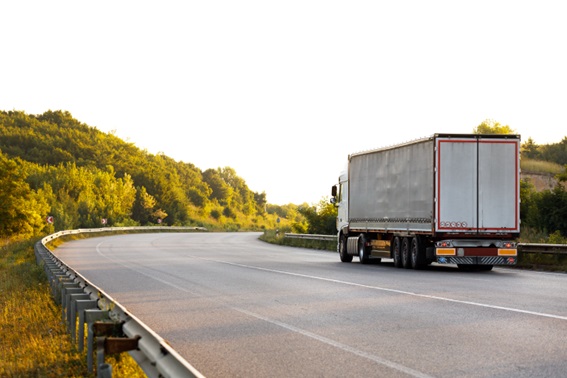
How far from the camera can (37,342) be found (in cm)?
1009

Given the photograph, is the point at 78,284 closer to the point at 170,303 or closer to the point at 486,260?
the point at 170,303

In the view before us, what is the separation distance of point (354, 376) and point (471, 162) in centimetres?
1672

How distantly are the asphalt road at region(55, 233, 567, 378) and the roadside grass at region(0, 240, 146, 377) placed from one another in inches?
44.3

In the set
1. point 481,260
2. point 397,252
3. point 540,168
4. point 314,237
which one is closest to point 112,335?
point 481,260

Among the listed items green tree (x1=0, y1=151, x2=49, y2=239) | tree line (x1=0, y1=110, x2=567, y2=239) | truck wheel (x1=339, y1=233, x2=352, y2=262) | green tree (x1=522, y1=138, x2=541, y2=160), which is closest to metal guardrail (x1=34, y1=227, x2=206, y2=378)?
truck wheel (x1=339, y1=233, x2=352, y2=262)

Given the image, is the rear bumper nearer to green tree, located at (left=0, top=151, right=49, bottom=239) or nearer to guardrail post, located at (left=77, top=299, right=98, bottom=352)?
guardrail post, located at (left=77, top=299, right=98, bottom=352)

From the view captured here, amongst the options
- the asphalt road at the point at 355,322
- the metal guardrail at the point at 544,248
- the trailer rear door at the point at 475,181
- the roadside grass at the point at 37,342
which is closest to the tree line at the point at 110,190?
the metal guardrail at the point at 544,248

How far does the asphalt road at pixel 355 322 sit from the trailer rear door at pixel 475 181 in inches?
89.6

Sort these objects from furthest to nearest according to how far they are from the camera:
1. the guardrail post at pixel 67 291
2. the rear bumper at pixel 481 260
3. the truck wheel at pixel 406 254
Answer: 1. the truck wheel at pixel 406 254
2. the rear bumper at pixel 481 260
3. the guardrail post at pixel 67 291

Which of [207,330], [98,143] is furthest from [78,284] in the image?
[98,143]

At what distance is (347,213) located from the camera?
3128cm

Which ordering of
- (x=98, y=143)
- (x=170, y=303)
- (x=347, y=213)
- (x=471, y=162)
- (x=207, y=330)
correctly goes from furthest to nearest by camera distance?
1. (x=98, y=143)
2. (x=347, y=213)
3. (x=471, y=162)
4. (x=170, y=303)
5. (x=207, y=330)

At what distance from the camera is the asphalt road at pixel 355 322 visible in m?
8.40

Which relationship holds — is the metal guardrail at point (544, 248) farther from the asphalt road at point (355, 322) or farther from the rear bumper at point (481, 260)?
the asphalt road at point (355, 322)
